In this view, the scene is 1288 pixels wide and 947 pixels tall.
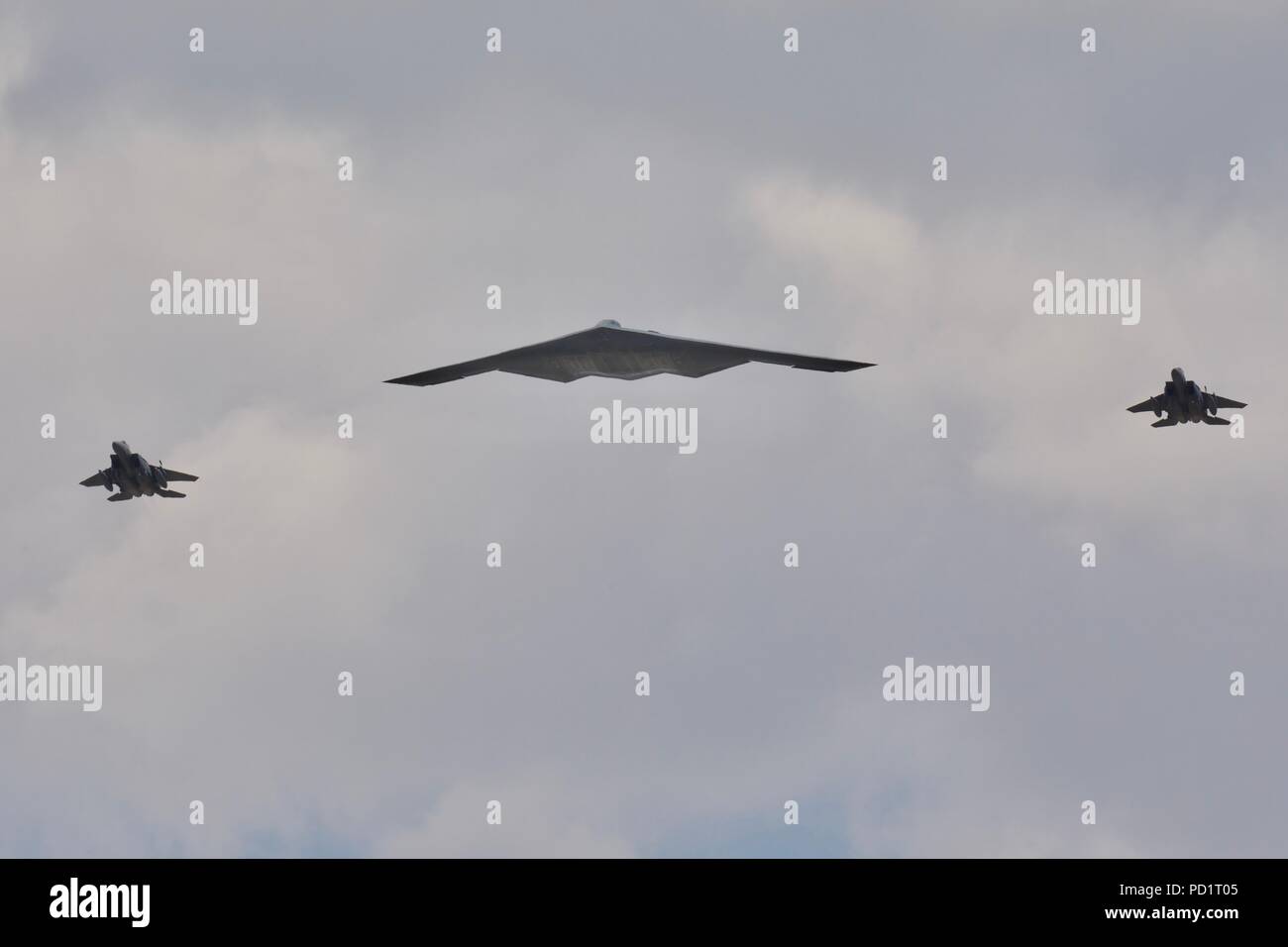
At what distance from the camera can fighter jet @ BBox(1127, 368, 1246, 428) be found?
8856 centimetres

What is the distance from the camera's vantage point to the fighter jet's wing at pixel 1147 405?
8950cm

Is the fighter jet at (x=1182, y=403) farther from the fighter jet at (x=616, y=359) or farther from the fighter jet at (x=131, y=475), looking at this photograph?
the fighter jet at (x=131, y=475)

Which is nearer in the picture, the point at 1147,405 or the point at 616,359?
the point at 616,359

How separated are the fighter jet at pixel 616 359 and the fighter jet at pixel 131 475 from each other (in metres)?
18.8

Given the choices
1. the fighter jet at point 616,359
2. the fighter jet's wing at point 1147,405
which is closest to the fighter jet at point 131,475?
the fighter jet at point 616,359

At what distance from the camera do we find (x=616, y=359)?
76.0m

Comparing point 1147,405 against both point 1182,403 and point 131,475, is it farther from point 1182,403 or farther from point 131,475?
point 131,475

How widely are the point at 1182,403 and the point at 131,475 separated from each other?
47631 mm

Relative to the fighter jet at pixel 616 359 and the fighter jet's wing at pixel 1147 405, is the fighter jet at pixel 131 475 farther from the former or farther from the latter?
the fighter jet's wing at pixel 1147 405

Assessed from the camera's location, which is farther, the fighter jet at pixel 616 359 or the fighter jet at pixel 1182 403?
the fighter jet at pixel 1182 403

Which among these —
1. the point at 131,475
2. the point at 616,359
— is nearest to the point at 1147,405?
the point at 616,359

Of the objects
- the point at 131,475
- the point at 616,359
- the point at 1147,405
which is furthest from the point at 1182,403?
the point at 131,475

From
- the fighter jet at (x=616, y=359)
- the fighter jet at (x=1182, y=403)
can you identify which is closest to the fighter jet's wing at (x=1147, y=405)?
the fighter jet at (x=1182, y=403)
